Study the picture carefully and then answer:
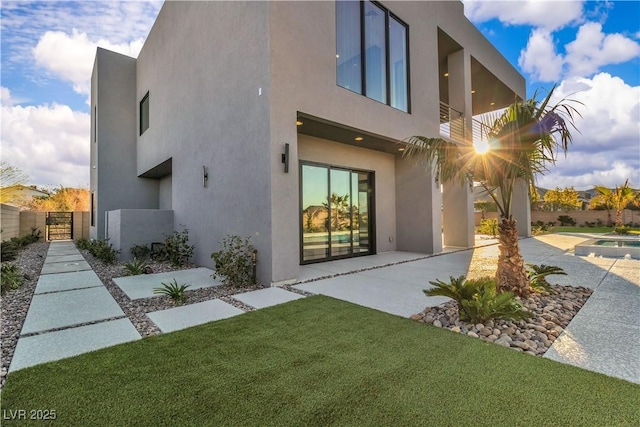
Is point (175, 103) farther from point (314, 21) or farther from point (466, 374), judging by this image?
point (466, 374)

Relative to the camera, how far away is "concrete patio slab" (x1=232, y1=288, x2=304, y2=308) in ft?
13.7

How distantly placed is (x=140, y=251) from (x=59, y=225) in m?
10.9

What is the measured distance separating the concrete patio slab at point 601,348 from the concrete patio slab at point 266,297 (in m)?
3.05

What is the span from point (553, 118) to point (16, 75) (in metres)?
10.0

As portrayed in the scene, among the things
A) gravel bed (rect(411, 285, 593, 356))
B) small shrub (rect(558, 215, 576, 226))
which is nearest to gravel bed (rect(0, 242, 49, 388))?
gravel bed (rect(411, 285, 593, 356))

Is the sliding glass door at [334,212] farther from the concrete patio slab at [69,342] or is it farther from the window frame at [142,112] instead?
the window frame at [142,112]

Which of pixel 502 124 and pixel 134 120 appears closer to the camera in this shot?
pixel 502 124

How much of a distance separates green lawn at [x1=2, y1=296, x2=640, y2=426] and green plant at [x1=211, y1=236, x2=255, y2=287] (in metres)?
2.28

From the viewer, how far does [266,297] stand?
4480 millimetres

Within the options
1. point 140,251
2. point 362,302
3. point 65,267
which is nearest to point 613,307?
point 362,302

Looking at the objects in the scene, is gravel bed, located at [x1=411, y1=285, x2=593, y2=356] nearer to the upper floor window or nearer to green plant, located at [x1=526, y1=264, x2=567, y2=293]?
green plant, located at [x1=526, y1=264, x2=567, y2=293]

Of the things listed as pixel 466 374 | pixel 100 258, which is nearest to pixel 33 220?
pixel 100 258

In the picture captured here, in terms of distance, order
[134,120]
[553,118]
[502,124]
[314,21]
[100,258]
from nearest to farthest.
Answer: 1. [553,118]
2. [502,124]
3. [314,21]
4. [100,258]
5. [134,120]

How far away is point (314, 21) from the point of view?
5863 mm
